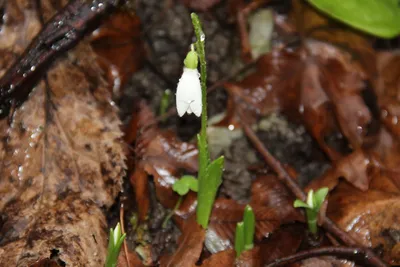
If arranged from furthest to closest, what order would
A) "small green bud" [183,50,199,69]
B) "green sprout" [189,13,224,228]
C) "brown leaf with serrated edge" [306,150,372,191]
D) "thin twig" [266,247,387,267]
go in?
"brown leaf with serrated edge" [306,150,372,191] → "thin twig" [266,247,387,267] → "green sprout" [189,13,224,228] → "small green bud" [183,50,199,69]

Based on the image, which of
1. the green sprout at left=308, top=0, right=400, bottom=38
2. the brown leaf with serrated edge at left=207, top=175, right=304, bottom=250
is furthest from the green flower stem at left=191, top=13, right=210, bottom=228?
the green sprout at left=308, top=0, right=400, bottom=38

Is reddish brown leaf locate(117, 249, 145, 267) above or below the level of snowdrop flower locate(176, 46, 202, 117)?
below

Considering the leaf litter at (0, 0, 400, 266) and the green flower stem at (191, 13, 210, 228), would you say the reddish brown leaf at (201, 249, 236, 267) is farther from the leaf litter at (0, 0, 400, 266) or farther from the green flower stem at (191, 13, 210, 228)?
the green flower stem at (191, 13, 210, 228)

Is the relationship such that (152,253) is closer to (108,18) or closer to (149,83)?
(149,83)

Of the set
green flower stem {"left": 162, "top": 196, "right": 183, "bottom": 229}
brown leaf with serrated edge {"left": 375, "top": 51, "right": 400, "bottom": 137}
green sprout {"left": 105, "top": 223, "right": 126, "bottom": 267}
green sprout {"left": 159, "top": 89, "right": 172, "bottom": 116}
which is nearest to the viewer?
green sprout {"left": 105, "top": 223, "right": 126, "bottom": 267}

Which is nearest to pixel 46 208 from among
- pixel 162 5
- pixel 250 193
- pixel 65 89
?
pixel 65 89

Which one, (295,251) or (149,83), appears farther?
(149,83)
